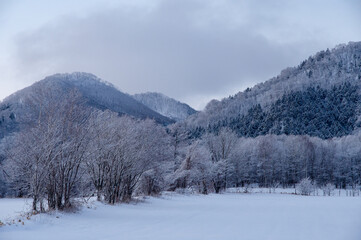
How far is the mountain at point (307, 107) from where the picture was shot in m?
106

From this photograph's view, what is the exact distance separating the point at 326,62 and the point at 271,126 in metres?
89.4

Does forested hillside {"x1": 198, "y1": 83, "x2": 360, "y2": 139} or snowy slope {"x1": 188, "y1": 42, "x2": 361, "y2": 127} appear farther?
snowy slope {"x1": 188, "y1": 42, "x2": 361, "y2": 127}

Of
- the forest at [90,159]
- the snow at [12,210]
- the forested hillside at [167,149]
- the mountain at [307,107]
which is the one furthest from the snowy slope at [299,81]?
the snow at [12,210]

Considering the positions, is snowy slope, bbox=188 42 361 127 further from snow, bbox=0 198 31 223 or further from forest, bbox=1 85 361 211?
snow, bbox=0 198 31 223

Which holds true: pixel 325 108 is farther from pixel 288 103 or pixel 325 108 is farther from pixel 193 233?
pixel 193 233

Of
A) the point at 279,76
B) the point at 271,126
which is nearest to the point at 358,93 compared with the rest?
the point at 271,126

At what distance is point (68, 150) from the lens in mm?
15117

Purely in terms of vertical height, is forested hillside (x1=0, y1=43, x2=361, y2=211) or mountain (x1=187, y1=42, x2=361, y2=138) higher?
mountain (x1=187, y1=42, x2=361, y2=138)

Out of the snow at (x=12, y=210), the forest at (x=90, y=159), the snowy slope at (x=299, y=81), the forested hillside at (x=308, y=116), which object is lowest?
the snow at (x=12, y=210)

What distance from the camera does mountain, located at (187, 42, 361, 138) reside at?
106 meters

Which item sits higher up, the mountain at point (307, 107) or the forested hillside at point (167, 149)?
the mountain at point (307, 107)

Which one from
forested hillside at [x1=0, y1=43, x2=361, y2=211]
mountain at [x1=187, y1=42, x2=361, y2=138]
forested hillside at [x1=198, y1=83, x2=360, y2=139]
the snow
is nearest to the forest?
forested hillside at [x1=0, y1=43, x2=361, y2=211]

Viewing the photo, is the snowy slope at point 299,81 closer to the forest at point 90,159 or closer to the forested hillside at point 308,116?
the forested hillside at point 308,116

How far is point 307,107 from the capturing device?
11350 cm
